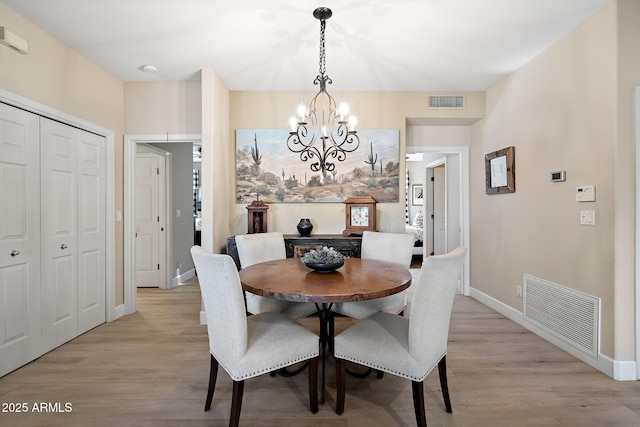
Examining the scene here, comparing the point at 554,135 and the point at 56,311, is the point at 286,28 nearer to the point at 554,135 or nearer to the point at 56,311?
the point at 554,135

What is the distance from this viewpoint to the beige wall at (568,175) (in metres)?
2.21

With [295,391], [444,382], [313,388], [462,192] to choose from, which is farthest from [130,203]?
[462,192]

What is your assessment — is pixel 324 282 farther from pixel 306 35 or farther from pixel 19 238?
pixel 19 238

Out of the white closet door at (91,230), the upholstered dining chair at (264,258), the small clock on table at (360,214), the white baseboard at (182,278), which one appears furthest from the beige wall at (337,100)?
the white baseboard at (182,278)

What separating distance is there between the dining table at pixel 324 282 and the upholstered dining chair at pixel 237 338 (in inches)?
7.2

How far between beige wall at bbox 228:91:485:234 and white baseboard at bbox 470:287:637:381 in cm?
144

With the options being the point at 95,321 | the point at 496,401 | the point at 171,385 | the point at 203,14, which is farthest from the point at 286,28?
the point at 95,321

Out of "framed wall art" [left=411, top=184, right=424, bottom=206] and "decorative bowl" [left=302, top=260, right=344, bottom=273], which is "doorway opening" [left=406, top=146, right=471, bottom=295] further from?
"framed wall art" [left=411, top=184, right=424, bottom=206]

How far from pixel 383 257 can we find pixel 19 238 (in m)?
2.84

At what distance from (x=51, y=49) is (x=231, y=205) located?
2.13 metres

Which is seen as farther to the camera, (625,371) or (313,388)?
(625,371)

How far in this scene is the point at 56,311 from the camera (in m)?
2.73

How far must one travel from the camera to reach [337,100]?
391cm

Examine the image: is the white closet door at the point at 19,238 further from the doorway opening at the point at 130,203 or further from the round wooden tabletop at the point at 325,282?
the round wooden tabletop at the point at 325,282
